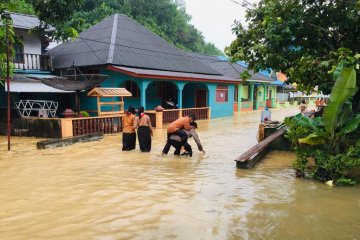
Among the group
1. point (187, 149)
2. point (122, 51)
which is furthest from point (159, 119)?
point (187, 149)

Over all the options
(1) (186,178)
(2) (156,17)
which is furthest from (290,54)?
(2) (156,17)

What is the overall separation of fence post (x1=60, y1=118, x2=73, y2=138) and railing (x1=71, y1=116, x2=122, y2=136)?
0.46 ft

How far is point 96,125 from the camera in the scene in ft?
45.5

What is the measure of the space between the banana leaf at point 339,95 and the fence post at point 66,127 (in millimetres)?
9551

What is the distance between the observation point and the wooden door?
23.0 metres

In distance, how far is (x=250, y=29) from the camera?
986 cm

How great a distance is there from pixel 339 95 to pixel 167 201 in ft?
12.4

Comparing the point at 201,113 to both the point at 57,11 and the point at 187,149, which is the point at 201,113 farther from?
the point at 57,11

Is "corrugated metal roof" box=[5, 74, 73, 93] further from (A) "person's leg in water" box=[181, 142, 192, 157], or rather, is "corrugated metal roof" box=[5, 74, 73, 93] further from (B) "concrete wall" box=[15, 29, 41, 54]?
(A) "person's leg in water" box=[181, 142, 192, 157]

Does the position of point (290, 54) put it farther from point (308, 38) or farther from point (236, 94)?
point (236, 94)

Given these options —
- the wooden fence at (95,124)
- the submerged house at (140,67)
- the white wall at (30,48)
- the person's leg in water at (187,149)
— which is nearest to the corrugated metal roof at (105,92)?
the wooden fence at (95,124)

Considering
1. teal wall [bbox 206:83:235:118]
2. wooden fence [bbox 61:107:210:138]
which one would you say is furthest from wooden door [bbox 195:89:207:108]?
wooden fence [bbox 61:107:210:138]

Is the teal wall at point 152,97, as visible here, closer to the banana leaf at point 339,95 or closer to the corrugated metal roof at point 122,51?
the corrugated metal roof at point 122,51

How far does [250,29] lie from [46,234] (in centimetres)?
800
